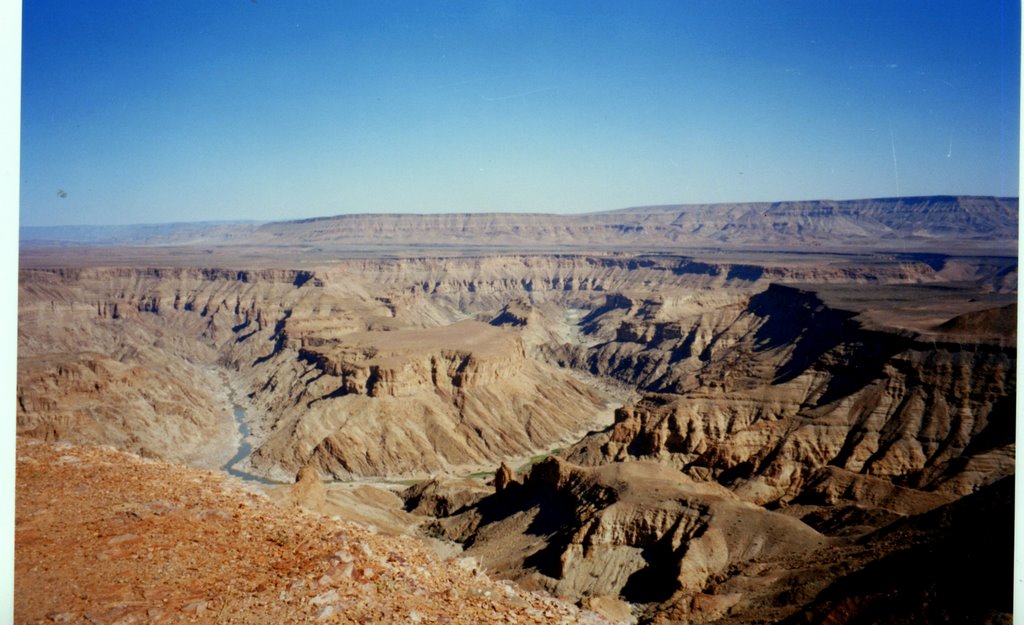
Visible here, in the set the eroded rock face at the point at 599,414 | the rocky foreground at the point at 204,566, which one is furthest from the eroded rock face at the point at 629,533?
the rocky foreground at the point at 204,566

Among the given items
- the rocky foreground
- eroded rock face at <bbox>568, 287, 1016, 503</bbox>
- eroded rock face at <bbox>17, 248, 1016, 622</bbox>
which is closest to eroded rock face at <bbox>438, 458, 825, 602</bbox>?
eroded rock face at <bbox>17, 248, 1016, 622</bbox>

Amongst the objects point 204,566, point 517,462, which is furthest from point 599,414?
point 204,566

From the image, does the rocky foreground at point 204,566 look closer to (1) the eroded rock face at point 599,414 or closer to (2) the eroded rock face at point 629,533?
(1) the eroded rock face at point 599,414

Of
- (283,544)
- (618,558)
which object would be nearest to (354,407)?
(618,558)

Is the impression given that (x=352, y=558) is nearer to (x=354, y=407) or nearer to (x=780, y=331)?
(x=354, y=407)

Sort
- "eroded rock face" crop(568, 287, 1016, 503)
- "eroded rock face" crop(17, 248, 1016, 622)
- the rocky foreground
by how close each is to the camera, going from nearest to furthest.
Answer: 1. the rocky foreground
2. "eroded rock face" crop(17, 248, 1016, 622)
3. "eroded rock face" crop(568, 287, 1016, 503)

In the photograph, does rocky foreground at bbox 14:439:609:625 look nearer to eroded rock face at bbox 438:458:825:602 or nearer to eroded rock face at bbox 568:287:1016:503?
eroded rock face at bbox 438:458:825:602

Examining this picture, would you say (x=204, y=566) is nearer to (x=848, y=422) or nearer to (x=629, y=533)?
(x=629, y=533)
